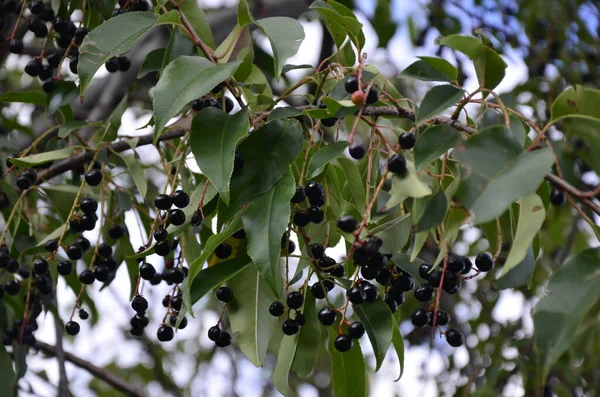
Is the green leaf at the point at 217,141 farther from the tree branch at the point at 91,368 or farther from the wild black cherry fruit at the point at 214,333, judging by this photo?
the tree branch at the point at 91,368

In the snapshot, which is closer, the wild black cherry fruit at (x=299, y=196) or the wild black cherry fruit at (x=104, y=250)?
the wild black cherry fruit at (x=299, y=196)

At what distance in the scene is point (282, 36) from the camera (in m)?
1.07

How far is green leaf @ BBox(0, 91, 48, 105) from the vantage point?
1585 mm

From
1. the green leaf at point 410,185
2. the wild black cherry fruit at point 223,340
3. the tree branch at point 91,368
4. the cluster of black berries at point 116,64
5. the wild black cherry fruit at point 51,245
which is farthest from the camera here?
the tree branch at point 91,368

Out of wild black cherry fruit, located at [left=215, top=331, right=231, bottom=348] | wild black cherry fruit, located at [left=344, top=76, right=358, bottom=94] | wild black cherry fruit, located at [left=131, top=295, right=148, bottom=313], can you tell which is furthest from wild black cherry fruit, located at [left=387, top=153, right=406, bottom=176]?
wild black cherry fruit, located at [left=131, top=295, right=148, bottom=313]

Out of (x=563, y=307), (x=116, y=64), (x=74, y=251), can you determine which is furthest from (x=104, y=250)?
(x=563, y=307)

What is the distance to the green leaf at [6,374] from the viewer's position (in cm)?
154

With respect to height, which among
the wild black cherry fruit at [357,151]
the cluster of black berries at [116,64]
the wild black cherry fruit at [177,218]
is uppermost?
the wild black cherry fruit at [357,151]

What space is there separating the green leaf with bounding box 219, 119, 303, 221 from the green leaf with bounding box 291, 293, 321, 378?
225mm

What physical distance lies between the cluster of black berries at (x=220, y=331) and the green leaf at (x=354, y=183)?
0.23m

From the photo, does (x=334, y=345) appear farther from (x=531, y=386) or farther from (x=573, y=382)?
(x=573, y=382)

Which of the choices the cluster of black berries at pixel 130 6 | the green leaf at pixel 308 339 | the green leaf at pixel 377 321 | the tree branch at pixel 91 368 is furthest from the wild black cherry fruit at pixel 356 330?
the tree branch at pixel 91 368

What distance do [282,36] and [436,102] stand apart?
248mm

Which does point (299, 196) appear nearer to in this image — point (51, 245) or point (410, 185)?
point (410, 185)
